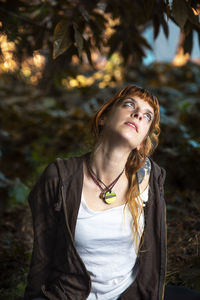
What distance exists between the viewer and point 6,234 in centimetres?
197

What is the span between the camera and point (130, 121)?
1.06 m

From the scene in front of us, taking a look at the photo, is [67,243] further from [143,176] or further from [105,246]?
[143,176]

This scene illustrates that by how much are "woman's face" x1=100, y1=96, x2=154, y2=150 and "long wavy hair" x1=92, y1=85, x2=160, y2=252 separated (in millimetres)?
25

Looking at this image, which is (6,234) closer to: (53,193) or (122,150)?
(53,193)

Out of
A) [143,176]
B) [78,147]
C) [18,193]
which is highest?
[78,147]

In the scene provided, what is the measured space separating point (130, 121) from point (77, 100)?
303 centimetres

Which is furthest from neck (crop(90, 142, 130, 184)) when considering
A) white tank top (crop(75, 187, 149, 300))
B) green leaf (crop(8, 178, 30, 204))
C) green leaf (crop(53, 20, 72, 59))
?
green leaf (crop(8, 178, 30, 204))

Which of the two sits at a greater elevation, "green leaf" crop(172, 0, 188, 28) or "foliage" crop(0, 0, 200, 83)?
"foliage" crop(0, 0, 200, 83)

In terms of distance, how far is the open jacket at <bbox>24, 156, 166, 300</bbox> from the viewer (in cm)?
103

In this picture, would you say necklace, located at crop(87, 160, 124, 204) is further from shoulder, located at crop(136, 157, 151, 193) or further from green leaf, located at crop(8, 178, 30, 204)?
green leaf, located at crop(8, 178, 30, 204)

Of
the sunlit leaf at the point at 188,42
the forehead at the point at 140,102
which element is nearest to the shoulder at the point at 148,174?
the forehead at the point at 140,102

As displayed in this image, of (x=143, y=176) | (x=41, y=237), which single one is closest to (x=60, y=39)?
(x=143, y=176)

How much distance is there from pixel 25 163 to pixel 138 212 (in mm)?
2844

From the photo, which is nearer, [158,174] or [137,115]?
[137,115]
